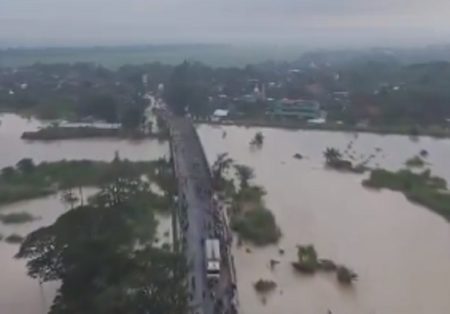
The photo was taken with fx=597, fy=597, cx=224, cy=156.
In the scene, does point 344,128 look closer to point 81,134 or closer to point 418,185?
point 418,185

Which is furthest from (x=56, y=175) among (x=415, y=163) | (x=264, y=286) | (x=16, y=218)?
(x=415, y=163)

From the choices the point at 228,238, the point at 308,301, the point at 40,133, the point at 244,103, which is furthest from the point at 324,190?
the point at 244,103

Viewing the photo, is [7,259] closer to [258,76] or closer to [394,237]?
[394,237]

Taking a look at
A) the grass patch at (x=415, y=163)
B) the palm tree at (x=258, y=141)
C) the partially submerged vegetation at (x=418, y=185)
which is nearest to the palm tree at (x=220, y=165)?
the palm tree at (x=258, y=141)

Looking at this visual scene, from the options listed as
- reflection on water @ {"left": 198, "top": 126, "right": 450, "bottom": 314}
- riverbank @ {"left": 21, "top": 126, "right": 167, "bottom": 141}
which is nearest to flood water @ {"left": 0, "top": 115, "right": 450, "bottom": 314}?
reflection on water @ {"left": 198, "top": 126, "right": 450, "bottom": 314}

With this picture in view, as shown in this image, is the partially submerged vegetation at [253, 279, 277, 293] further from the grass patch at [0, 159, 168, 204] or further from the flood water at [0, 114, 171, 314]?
the grass patch at [0, 159, 168, 204]

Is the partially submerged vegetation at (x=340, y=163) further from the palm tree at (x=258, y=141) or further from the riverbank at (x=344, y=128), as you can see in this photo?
the riverbank at (x=344, y=128)
